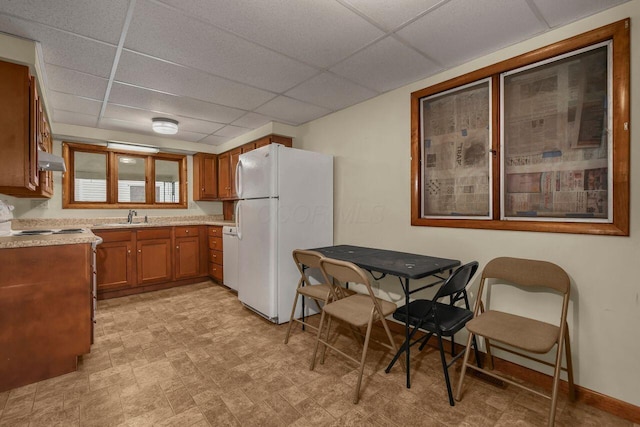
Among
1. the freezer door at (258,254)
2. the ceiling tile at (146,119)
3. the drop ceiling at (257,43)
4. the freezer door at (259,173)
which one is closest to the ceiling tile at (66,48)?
the drop ceiling at (257,43)

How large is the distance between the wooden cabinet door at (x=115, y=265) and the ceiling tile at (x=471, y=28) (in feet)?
14.0

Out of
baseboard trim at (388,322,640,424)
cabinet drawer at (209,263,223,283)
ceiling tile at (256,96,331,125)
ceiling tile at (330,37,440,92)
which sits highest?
ceiling tile at (256,96,331,125)

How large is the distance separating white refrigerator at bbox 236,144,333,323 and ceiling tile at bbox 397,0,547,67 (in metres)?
1.57

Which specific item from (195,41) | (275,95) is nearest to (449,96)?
(275,95)

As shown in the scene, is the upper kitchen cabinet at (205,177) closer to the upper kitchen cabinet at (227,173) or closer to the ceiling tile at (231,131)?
the upper kitchen cabinet at (227,173)

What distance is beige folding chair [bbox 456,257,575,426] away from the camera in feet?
5.31

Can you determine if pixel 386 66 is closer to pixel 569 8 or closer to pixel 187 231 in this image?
pixel 569 8

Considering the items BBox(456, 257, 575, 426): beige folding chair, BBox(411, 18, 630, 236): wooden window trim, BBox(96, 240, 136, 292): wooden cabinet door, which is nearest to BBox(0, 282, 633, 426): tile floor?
BBox(456, 257, 575, 426): beige folding chair

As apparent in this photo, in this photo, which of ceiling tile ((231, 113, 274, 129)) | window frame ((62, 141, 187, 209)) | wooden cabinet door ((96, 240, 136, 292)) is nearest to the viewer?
ceiling tile ((231, 113, 274, 129))

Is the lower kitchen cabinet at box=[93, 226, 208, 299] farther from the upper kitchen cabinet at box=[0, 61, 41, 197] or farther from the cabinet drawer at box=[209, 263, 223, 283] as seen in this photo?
the upper kitchen cabinet at box=[0, 61, 41, 197]

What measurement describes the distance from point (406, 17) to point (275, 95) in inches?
63.0

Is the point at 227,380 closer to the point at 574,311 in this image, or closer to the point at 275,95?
the point at 574,311

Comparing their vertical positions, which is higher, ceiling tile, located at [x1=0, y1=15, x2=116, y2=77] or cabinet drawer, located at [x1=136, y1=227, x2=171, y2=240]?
ceiling tile, located at [x1=0, y1=15, x2=116, y2=77]

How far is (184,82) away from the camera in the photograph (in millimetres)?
2725
